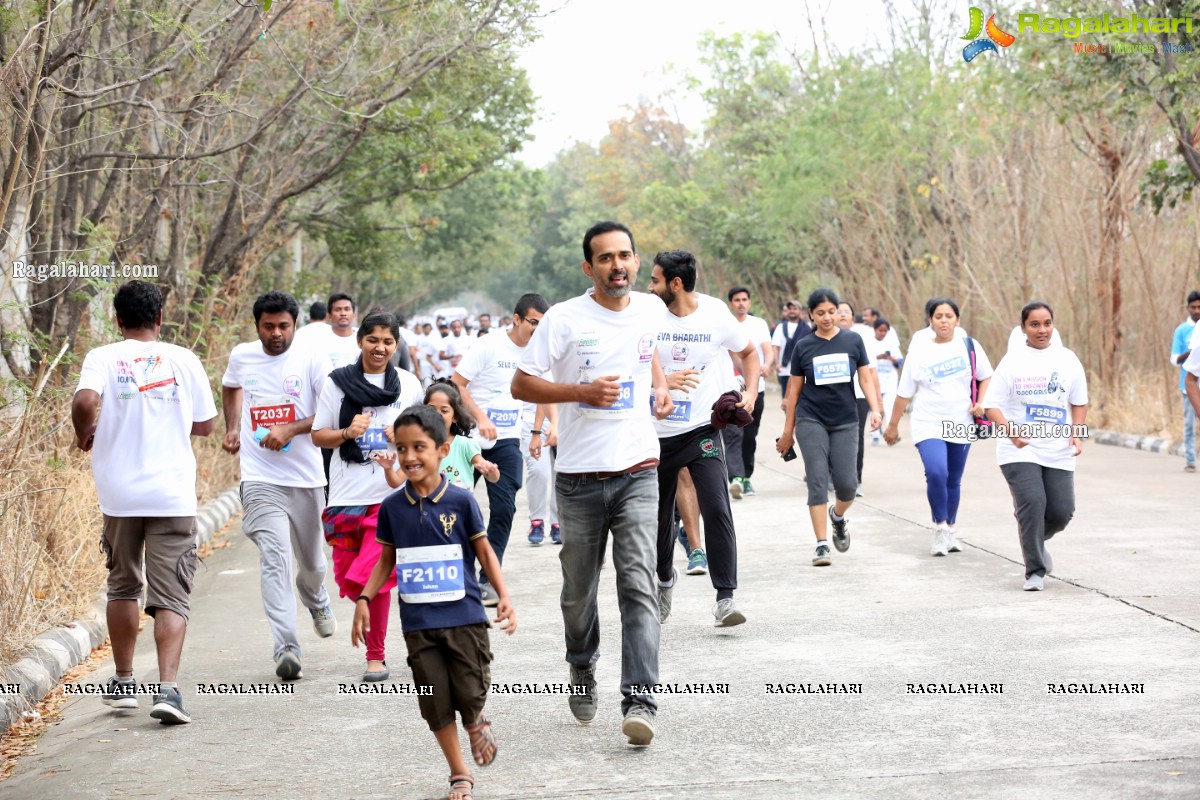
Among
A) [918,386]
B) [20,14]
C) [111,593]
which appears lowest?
[111,593]

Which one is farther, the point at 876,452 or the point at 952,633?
the point at 876,452

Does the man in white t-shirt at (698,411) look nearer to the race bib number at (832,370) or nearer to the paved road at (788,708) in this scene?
the paved road at (788,708)

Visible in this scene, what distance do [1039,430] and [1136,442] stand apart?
11433 millimetres

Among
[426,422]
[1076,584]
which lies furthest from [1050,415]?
[426,422]

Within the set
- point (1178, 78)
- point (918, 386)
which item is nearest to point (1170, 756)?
point (918, 386)

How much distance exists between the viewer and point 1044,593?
9.20m

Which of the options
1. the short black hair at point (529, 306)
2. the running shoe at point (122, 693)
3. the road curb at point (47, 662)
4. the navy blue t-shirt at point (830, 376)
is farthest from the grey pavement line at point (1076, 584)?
the road curb at point (47, 662)

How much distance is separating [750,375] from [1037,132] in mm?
16342

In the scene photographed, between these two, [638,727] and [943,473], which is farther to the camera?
[943,473]

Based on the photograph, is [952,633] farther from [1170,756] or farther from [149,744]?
[149,744]

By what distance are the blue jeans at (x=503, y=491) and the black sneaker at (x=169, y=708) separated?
3.04 m

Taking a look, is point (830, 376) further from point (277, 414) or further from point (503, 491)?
point (277, 414)

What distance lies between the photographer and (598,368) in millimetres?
6375

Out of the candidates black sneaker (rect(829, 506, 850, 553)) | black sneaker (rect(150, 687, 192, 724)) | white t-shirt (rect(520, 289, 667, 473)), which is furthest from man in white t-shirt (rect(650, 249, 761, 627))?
black sneaker (rect(150, 687, 192, 724))
